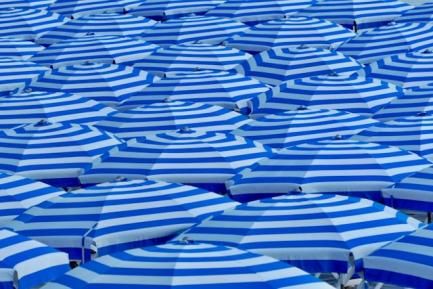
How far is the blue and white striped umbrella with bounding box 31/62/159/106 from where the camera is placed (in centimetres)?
1748

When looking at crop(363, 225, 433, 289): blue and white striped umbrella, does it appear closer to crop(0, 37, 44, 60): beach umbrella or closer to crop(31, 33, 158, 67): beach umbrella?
crop(31, 33, 158, 67): beach umbrella

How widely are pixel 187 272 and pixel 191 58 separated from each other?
9.91 metres

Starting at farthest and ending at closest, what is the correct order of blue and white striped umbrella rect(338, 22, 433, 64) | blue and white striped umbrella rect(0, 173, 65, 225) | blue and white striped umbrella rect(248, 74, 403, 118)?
blue and white striped umbrella rect(338, 22, 433, 64) < blue and white striped umbrella rect(248, 74, 403, 118) < blue and white striped umbrella rect(0, 173, 65, 225)

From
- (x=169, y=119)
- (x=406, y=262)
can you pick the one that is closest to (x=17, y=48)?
(x=169, y=119)

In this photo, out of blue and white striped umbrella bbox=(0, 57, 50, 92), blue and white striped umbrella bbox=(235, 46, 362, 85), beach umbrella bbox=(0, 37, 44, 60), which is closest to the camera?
blue and white striped umbrella bbox=(235, 46, 362, 85)

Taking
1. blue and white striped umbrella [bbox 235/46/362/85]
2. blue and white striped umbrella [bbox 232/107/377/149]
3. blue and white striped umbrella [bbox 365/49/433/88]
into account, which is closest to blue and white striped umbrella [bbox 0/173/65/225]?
blue and white striped umbrella [bbox 232/107/377/149]

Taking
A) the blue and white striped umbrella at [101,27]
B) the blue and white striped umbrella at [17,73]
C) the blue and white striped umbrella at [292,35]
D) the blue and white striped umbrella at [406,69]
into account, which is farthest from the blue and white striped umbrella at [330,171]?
the blue and white striped umbrella at [101,27]

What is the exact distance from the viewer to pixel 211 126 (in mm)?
15508

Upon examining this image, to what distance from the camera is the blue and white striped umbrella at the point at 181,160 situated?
13.6m

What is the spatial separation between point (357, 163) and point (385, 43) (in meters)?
6.37

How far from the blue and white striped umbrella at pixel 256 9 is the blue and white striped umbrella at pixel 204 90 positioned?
5005 mm

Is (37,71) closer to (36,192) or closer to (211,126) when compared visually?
(211,126)

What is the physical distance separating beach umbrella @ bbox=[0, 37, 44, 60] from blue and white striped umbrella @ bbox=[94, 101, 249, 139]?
15.5ft

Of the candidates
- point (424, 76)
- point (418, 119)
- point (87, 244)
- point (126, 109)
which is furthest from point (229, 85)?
point (87, 244)
